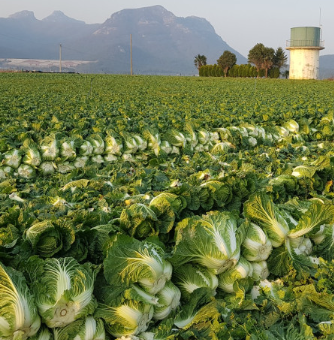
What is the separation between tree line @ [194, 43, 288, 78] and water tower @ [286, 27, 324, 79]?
11.1m

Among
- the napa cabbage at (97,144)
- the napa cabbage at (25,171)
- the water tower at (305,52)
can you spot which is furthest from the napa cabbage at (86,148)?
the water tower at (305,52)

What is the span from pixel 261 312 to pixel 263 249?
655 millimetres

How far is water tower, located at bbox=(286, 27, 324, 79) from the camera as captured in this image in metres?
67.4

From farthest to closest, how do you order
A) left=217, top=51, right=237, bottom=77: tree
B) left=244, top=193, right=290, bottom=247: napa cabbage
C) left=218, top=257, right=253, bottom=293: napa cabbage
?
left=217, top=51, right=237, bottom=77: tree, left=244, top=193, right=290, bottom=247: napa cabbage, left=218, top=257, right=253, bottom=293: napa cabbage

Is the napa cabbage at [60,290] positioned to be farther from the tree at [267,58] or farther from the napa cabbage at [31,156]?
the tree at [267,58]

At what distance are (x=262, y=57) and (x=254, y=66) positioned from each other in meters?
4.74

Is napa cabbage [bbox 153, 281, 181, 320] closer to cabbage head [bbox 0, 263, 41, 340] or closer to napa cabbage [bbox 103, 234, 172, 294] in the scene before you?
napa cabbage [bbox 103, 234, 172, 294]

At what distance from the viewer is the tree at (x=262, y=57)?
288 ft

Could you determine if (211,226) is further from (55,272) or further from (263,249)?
(55,272)

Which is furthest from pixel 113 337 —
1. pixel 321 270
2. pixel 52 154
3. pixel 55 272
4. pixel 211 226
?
pixel 52 154

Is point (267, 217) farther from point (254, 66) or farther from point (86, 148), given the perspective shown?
point (254, 66)

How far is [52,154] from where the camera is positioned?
28.7ft

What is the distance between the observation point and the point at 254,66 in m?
85.2

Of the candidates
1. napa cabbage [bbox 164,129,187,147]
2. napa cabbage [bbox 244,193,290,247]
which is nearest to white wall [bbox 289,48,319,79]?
napa cabbage [bbox 164,129,187,147]
